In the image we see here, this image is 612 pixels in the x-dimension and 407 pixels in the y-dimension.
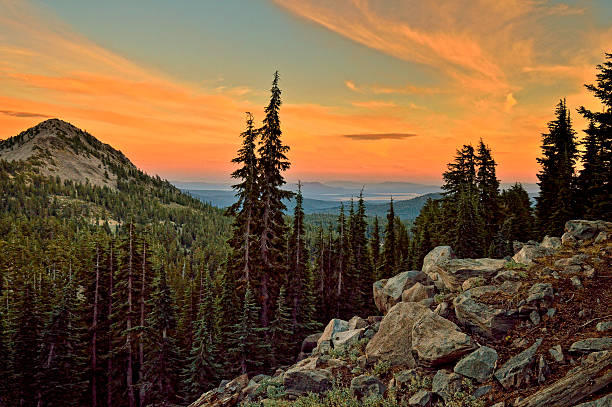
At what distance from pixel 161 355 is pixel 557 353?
31.4 meters

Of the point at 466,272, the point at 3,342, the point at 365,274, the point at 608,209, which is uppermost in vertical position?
the point at 608,209

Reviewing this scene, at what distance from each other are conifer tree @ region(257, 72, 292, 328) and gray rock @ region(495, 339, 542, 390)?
70.3ft

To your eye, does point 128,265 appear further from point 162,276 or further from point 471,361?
point 471,361

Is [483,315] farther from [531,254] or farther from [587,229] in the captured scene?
[587,229]

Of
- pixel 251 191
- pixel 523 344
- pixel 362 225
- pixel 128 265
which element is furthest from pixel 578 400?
pixel 362 225

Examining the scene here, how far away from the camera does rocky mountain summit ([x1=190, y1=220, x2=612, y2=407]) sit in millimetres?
8258

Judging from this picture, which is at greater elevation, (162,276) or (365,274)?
(162,276)

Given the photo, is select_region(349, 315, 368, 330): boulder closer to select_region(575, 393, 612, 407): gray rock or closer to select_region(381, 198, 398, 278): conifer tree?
select_region(575, 393, 612, 407): gray rock

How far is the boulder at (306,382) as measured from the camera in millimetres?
11570

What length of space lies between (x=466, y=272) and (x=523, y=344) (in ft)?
18.0

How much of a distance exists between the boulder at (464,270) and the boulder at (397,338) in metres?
3.27

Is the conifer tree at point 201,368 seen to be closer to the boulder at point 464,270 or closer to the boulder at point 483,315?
the boulder at point 464,270

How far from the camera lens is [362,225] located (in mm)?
55375

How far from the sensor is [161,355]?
99.6 ft
